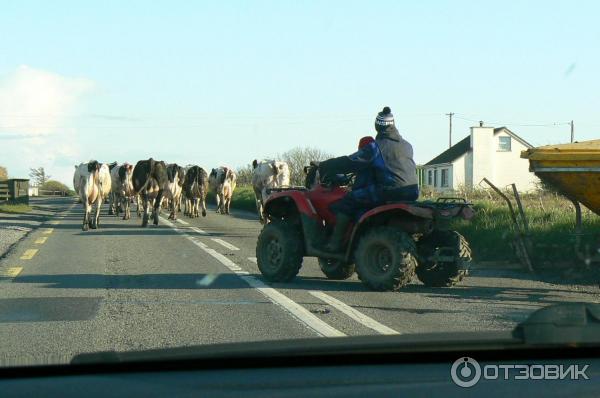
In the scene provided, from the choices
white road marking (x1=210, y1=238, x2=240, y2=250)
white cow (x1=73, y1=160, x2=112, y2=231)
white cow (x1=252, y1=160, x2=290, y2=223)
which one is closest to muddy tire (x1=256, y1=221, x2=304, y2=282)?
white road marking (x1=210, y1=238, x2=240, y2=250)

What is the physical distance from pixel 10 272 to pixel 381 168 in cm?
565

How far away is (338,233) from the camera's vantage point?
→ 10.8 meters

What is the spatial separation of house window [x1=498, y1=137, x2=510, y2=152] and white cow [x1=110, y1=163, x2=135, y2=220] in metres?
46.2

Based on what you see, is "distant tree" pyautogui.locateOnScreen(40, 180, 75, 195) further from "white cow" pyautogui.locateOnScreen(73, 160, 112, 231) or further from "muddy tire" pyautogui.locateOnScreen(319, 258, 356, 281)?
"muddy tire" pyautogui.locateOnScreen(319, 258, 356, 281)

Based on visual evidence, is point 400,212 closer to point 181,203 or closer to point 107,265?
point 107,265

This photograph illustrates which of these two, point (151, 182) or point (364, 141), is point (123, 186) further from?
point (364, 141)

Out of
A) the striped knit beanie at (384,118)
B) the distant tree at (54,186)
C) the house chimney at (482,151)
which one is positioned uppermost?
the house chimney at (482,151)

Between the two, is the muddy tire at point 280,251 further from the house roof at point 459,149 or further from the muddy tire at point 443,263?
the house roof at point 459,149

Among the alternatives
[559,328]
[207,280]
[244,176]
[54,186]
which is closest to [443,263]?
[207,280]

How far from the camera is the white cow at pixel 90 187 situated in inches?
893

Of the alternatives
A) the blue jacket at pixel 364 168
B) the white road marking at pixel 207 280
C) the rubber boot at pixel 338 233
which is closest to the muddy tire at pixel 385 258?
the rubber boot at pixel 338 233

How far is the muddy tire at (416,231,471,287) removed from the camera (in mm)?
10344

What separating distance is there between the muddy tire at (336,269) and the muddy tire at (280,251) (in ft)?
2.18

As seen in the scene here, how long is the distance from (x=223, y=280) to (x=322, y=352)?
8714mm
